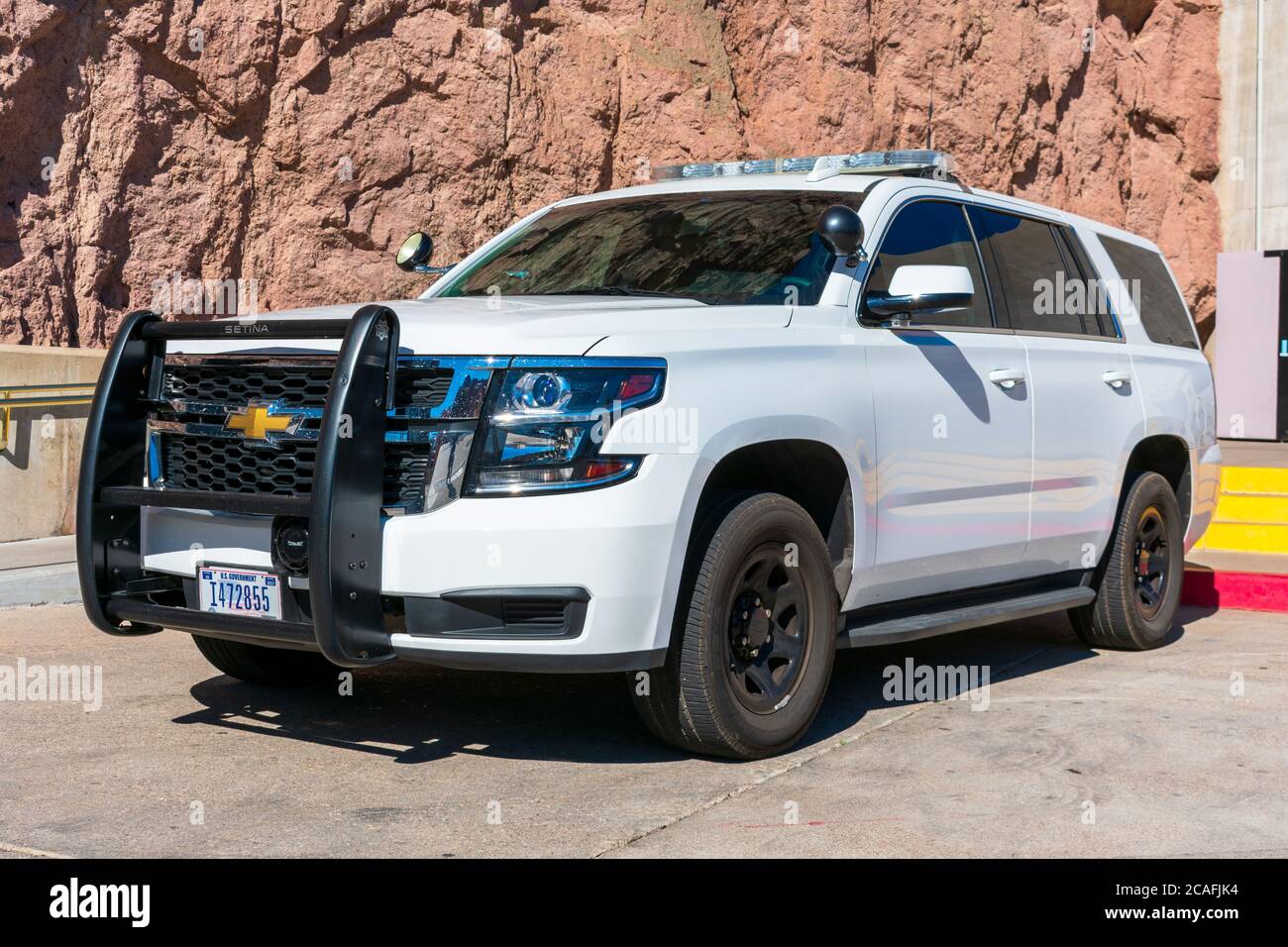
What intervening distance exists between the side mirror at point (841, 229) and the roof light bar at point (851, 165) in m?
0.87

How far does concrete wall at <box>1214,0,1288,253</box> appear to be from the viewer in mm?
20891

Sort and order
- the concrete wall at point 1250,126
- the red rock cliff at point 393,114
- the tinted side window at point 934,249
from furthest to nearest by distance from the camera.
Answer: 1. the concrete wall at point 1250,126
2. the red rock cliff at point 393,114
3. the tinted side window at point 934,249

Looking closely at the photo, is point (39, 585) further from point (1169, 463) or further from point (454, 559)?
point (1169, 463)

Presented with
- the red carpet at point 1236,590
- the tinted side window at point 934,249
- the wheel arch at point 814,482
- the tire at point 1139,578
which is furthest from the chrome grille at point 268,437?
the red carpet at point 1236,590

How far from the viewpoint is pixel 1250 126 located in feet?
69.6

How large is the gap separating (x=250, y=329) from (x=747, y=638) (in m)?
1.86

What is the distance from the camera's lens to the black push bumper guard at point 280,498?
14.6 ft

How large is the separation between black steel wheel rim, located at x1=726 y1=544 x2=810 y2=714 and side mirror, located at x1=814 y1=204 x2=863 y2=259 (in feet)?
3.55

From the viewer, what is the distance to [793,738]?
519cm

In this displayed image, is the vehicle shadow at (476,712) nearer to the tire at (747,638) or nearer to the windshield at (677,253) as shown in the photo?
the tire at (747,638)

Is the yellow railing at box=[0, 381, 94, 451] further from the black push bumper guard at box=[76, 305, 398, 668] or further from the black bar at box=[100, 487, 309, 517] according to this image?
the black bar at box=[100, 487, 309, 517]

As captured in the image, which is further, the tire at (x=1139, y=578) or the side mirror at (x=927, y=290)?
the tire at (x=1139, y=578)
